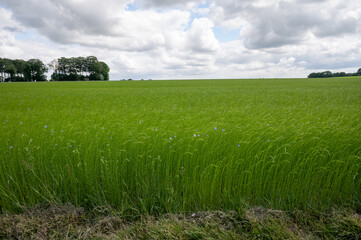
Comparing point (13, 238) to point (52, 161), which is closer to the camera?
point (13, 238)

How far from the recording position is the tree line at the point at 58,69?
90.2 m

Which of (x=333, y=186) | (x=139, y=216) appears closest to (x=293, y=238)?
(x=333, y=186)

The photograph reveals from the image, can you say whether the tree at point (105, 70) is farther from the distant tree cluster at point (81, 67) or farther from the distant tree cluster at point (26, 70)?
the distant tree cluster at point (26, 70)

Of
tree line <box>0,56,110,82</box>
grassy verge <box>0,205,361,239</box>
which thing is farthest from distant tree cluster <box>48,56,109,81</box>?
grassy verge <box>0,205,361,239</box>

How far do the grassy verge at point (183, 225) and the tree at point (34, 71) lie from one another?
11009cm

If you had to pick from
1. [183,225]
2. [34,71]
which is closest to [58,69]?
[34,71]

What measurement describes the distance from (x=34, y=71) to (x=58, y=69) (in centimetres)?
964

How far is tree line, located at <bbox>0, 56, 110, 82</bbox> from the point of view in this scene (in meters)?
90.2

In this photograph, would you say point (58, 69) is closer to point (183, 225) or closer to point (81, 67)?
point (81, 67)

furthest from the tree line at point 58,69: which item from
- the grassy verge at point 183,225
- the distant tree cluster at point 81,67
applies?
the grassy verge at point 183,225

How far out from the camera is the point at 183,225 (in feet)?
7.91

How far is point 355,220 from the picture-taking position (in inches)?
95.9

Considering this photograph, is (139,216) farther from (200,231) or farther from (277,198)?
(277,198)

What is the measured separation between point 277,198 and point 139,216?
203 centimetres
